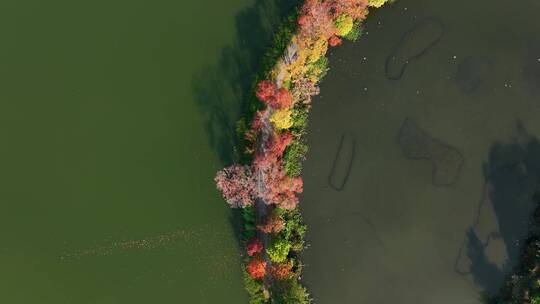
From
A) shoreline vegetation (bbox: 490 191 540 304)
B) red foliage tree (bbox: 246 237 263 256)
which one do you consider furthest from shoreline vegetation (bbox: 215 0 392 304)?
shoreline vegetation (bbox: 490 191 540 304)

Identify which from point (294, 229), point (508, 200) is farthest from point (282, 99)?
point (508, 200)

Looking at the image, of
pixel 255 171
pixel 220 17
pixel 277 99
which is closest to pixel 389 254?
pixel 255 171

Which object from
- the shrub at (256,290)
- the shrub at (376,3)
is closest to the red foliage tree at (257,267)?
the shrub at (256,290)

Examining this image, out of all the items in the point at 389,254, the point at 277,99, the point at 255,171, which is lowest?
the point at 389,254

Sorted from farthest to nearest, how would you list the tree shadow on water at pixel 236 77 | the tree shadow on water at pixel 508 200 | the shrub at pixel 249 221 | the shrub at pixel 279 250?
the tree shadow on water at pixel 236 77, the shrub at pixel 249 221, the tree shadow on water at pixel 508 200, the shrub at pixel 279 250

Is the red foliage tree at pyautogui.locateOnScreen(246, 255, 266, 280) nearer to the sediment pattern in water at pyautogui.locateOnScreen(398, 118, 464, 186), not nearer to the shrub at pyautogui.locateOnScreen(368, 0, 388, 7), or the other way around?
the sediment pattern in water at pyautogui.locateOnScreen(398, 118, 464, 186)

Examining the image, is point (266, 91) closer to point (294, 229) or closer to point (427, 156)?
point (294, 229)

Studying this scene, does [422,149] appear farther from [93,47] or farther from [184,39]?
[93,47]

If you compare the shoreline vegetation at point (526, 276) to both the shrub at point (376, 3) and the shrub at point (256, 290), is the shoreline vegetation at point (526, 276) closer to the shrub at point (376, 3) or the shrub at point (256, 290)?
the shrub at point (256, 290)
